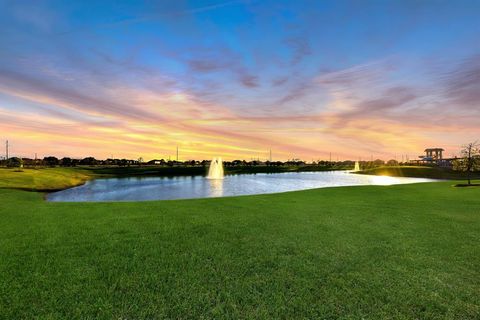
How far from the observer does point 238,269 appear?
6590 mm

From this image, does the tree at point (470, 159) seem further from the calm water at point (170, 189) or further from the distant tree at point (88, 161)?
the distant tree at point (88, 161)

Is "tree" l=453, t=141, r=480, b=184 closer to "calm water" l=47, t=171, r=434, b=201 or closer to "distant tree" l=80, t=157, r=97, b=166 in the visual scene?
"calm water" l=47, t=171, r=434, b=201

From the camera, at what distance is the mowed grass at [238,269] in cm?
498

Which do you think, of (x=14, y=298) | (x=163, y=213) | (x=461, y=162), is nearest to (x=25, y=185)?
(x=163, y=213)

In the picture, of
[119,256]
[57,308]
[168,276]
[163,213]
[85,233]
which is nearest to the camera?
[57,308]

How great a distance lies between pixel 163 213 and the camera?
13672mm

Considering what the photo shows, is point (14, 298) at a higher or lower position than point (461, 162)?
lower

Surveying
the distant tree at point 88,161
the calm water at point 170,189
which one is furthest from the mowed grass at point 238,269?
the distant tree at point 88,161

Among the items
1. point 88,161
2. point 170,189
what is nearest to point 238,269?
point 170,189

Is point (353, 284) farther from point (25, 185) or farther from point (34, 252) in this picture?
point (25, 185)

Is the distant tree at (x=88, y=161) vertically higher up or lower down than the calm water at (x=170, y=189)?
higher up

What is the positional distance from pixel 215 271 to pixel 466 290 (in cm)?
519

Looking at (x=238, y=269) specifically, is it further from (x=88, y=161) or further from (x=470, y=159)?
(x=88, y=161)

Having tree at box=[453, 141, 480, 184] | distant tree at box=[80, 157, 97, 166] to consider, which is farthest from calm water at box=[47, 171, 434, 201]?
distant tree at box=[80, 157, 97, 166]
